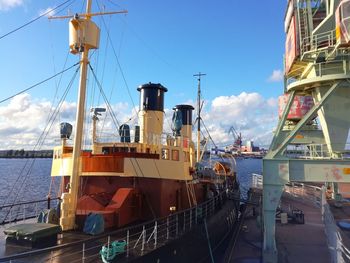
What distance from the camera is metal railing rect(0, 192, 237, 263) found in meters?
9.69

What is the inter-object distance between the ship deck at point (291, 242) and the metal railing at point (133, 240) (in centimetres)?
273

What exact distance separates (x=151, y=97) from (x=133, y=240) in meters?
8.57

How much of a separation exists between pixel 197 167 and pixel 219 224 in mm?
4253

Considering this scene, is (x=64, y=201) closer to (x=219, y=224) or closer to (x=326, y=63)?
(x=219, y=224)

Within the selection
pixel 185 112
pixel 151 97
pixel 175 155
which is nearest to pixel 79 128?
pixel 175 155

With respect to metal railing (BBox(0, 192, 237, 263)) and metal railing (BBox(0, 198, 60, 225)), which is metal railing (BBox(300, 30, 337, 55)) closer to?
metal railing (BBox(0, 192, 237, 263))

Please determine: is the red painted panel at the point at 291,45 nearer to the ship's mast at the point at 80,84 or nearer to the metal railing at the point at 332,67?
the metal railing at the point at 332,67

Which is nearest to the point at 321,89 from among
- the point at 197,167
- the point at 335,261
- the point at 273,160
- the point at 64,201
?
the point at 273,160

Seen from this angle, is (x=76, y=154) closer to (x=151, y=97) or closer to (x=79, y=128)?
(x=79, y=128)

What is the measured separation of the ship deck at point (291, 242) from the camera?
1592 centimetres

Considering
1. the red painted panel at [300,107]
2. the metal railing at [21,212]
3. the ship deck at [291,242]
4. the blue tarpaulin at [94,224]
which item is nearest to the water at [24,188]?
the metal railing at [21,212]

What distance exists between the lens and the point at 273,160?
583 inches

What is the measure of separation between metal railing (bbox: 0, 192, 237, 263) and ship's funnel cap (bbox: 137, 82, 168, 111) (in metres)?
6.15

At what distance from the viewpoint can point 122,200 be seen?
14188mm
